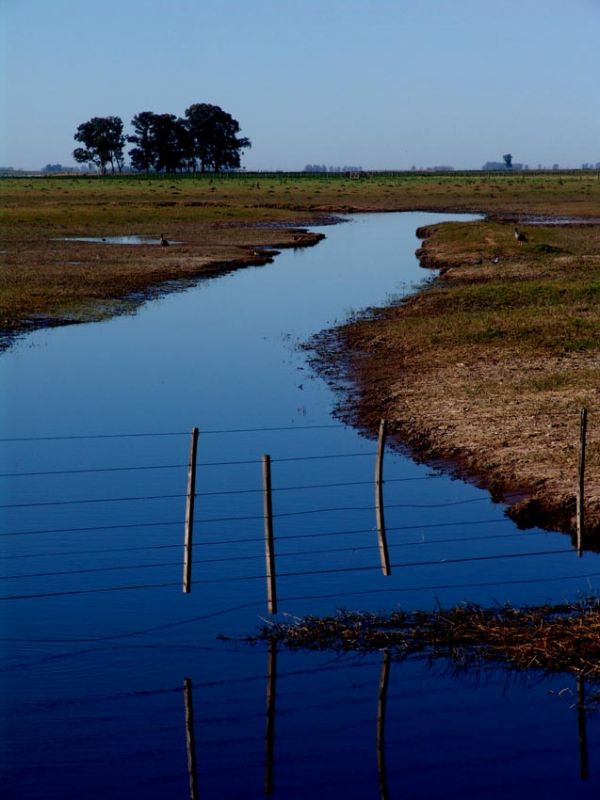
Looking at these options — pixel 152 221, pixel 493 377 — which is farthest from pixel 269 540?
pixel 152 221

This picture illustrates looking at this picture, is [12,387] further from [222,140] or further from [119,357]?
[222,140]

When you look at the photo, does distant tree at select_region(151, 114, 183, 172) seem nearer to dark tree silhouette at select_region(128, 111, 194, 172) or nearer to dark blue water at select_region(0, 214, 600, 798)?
dark tree silhouette at select_region(128, 111, 194, 172)

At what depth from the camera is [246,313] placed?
4325 centimetres

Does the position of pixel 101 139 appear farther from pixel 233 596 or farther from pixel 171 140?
pixel 233 596

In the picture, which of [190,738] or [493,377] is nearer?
[190,738]

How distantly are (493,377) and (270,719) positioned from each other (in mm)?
16258

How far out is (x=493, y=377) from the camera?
2794 cm

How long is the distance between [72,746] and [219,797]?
1.88 meters

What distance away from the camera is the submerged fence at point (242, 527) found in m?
16.2

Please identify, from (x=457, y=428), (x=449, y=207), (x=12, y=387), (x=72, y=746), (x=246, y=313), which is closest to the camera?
(x=72, y=746)

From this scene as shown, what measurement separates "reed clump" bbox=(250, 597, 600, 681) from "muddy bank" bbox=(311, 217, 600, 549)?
346 centimetres

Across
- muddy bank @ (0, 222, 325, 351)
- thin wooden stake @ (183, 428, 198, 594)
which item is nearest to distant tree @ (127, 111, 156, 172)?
muddy bank @ (0, 222, 325, 351)

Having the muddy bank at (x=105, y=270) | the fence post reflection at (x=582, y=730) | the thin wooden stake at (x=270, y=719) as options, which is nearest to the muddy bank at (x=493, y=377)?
the fence post reflection at (x=582, y=730)

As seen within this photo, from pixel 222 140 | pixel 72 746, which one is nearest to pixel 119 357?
pixel 72 746
